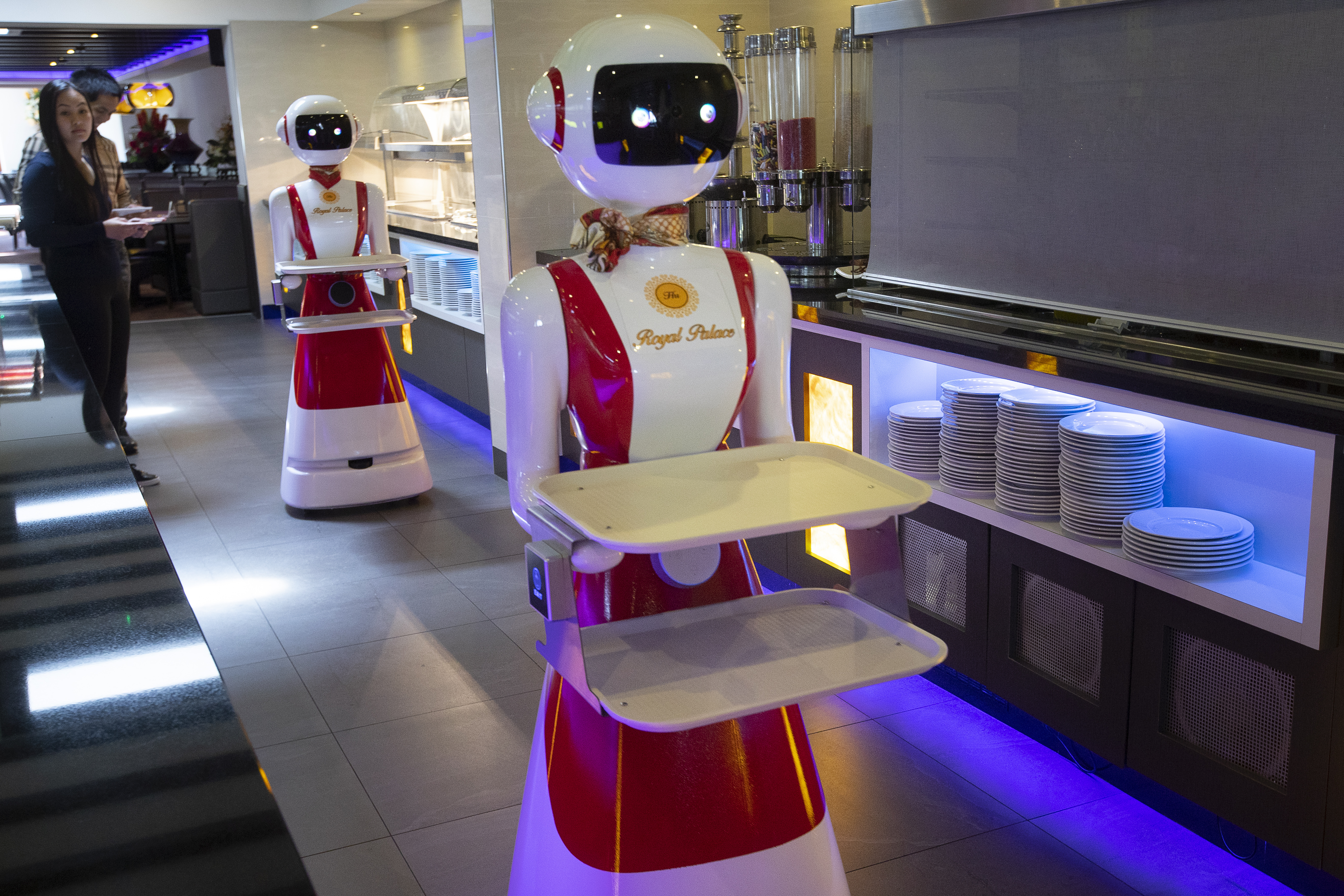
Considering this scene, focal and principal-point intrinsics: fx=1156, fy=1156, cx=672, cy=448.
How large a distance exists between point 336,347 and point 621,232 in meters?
3.32

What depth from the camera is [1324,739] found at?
6.65 feet

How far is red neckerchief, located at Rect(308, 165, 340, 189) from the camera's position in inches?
193

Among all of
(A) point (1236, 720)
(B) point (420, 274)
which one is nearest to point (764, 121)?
(A) point (1236, 720)

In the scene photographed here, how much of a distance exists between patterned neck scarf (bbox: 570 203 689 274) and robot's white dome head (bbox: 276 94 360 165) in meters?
3.29

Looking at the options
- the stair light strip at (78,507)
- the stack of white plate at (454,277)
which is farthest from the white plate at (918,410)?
the stack of white plate at (454,277)

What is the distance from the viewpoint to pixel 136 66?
1703cm

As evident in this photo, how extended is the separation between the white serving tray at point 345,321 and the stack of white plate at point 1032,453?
2765 mm

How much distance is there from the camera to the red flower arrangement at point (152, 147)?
14.7m

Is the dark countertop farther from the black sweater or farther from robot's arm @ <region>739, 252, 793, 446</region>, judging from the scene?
the black sweater

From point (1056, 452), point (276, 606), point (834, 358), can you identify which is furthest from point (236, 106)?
point (1056, 452)

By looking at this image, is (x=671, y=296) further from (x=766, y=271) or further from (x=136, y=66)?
(x=136, y=66)

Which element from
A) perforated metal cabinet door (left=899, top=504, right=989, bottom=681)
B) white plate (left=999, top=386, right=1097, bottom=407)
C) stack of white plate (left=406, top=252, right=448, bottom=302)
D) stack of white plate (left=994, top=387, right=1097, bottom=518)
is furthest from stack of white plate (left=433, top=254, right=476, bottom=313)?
stack of white plate (left=994, top=387, right=1097, bottom=518)

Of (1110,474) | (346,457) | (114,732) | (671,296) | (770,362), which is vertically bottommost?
(346,457)

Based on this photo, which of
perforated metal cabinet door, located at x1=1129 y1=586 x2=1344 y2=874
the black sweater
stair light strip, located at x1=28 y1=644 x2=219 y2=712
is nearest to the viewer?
stair light strip, located at x1=28 y1=644 x2=219 y2=712
